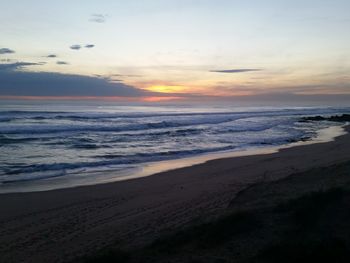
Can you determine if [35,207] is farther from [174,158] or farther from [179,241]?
[174,158]

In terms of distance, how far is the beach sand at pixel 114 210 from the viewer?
6.42m

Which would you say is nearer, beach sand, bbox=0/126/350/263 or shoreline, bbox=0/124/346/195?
beach sand, bbox=0/126/350/263

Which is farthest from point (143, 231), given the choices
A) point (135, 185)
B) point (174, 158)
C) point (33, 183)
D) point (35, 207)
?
point (174, 158)

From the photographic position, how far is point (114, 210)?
28.2 ft

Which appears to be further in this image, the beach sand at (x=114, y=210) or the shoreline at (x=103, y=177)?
the shoreline at (x=103, y=177)

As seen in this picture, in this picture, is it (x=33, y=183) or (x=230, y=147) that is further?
(x=230, y=147)

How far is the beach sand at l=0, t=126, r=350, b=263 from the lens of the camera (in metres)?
6.42

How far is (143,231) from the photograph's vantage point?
22.9 ft

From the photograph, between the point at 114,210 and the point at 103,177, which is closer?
the point at 114,210

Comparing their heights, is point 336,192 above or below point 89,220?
above

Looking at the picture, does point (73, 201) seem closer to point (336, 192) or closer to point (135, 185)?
point (135, 185)

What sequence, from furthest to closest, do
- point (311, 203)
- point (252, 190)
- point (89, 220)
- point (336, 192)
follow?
point (252, 190), point (89, 220), point (336, 192), point (311, 203)

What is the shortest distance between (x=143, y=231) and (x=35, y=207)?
10.6 ft

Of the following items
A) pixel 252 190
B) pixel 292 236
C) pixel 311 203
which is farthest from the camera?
pixel 252 190
